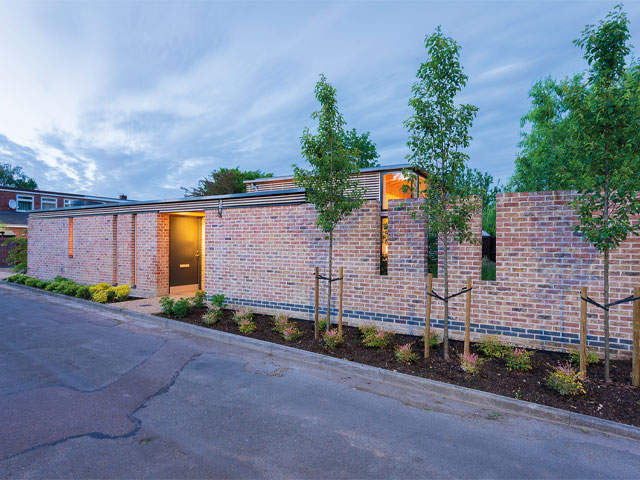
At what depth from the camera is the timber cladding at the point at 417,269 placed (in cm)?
597

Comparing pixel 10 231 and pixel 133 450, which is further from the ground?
pixel 10 231

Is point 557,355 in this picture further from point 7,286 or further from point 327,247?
point 7,286

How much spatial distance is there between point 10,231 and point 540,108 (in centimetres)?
3710

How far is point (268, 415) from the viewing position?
167 inches

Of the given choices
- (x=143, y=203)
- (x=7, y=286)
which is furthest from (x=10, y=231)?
(x=143, y=203)

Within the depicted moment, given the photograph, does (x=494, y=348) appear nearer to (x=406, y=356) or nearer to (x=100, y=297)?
(x=406, y=356)

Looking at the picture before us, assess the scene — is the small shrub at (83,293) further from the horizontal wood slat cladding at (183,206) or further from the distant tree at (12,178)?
the distant tree at (12,178)

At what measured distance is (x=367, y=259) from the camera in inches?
311

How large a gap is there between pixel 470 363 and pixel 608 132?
377 centimetres

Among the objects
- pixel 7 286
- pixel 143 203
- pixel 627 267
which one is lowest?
pixel 7 286

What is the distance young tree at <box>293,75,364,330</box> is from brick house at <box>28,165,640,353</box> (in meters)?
0.97

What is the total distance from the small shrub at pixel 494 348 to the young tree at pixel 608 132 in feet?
4.39

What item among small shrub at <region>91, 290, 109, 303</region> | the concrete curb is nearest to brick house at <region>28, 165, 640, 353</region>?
small shrub at <region>91, 290, 109, 303</region>

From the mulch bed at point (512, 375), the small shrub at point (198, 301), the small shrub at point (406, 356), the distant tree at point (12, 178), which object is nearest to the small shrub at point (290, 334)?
the mulch bed at point (512, 375)
